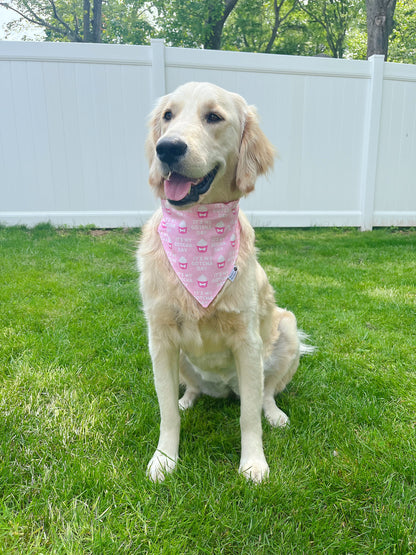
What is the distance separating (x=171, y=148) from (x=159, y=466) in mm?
1260

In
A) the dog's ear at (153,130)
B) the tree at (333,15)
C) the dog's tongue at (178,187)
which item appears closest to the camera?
the dog's tongue at (178,187)

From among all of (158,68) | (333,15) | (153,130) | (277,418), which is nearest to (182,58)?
(158,68)

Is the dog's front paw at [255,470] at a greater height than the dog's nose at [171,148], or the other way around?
the dog's nose at [171,148]

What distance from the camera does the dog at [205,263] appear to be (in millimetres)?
1653

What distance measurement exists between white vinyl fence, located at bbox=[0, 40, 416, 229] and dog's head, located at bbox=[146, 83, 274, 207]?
4.42 metres

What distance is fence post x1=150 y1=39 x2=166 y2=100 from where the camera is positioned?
18.9 feet

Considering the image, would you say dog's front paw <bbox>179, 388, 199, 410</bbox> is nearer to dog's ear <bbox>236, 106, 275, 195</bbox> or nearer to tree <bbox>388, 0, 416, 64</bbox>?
dog's ear <bbox>236, 106, 275, 195</bbox>

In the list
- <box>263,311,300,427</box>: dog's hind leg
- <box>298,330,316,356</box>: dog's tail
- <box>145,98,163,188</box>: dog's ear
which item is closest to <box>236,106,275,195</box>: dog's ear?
<box>145,98,163,188</box>: dog's ear

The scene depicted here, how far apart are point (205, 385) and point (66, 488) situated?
0.89 metres

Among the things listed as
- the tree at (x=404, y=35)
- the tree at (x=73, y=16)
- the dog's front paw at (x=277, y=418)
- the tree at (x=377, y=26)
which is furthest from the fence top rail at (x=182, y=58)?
the tree at (x=404, y=35)

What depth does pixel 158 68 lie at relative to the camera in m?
5.82

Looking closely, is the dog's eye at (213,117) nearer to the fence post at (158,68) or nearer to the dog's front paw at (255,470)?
the dog's front paw at (255,470)

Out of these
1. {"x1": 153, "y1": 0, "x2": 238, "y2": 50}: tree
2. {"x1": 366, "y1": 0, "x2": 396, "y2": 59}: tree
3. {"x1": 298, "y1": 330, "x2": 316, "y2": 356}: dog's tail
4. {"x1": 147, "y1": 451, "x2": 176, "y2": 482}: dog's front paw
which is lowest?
{"x1": 298, "y1": 330, "x2": 316, "y2": 356}: dog's tail

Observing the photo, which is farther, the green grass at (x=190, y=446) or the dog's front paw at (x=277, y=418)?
the dog's front paw at (x=277, y=418)
